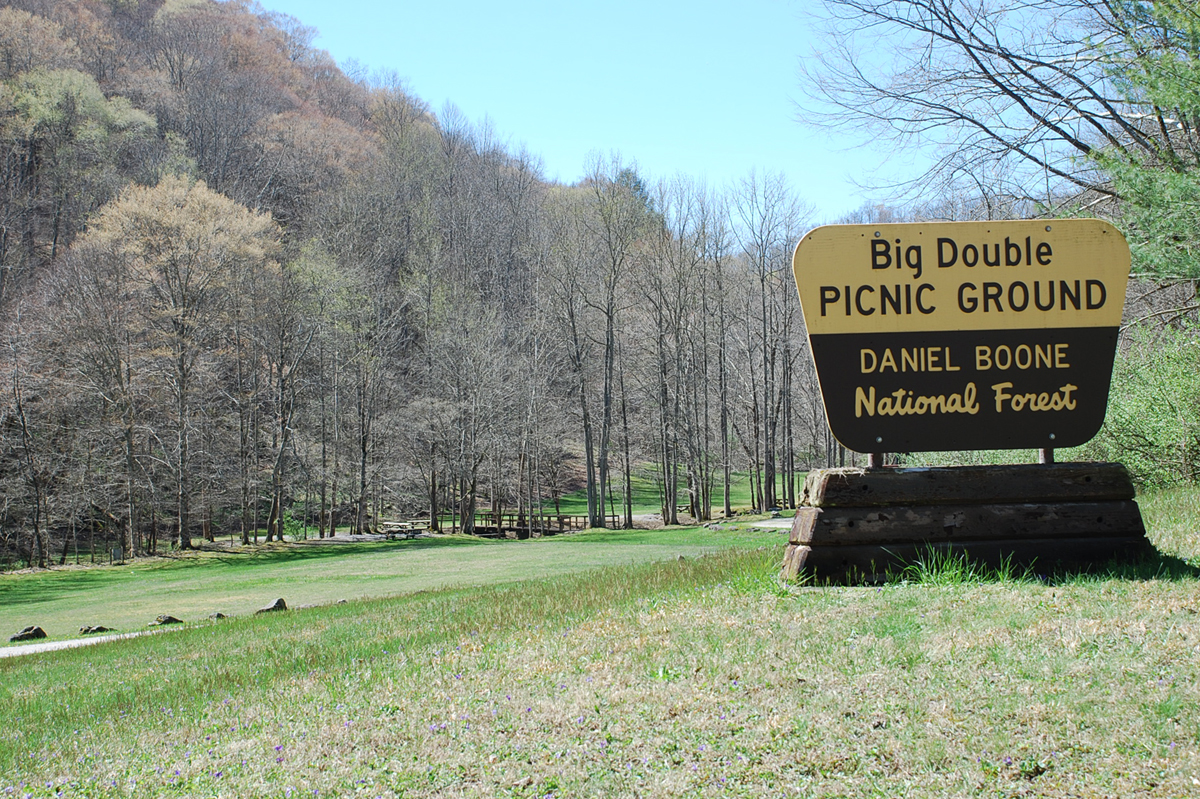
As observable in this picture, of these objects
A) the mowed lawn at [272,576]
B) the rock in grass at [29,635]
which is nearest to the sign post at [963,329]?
the mowed lawn at [272,576]

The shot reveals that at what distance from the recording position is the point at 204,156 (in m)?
54.1

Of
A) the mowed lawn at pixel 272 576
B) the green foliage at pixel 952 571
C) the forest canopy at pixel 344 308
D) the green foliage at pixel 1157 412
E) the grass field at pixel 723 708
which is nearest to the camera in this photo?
the grass field at pixel 723 708

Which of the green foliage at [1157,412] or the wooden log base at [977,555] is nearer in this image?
the wooden log base at [977,555]

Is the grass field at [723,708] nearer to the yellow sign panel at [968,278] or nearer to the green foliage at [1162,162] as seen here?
the yellow sign panel at [968,278]

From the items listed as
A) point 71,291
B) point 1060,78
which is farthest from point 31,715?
point 71,291

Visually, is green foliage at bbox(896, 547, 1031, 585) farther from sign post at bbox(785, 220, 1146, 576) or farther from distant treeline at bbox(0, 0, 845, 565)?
distant treeline at bbox(0, 0, 845, 565)

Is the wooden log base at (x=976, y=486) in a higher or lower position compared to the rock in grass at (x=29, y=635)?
higher

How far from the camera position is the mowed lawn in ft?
55.6

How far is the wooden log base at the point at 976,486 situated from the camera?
21.9ft

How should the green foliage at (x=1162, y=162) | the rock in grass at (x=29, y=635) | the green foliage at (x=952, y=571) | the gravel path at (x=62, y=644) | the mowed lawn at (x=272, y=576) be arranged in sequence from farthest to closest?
the mowed lawn at (x=272, y=576) < the rock in grass at (x=29, y=635) < the gravel path at (x=62, y=644) < the green foliage at (x=1162, y=162) < the green foliage at (x=952, y=571)

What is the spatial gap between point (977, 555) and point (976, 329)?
1.84 m

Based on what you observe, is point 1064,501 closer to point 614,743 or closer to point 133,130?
point 614,743

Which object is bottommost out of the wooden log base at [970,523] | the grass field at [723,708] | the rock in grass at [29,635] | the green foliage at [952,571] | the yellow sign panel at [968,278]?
the rock in grass at [29,635]

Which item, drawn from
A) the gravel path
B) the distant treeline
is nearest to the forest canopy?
the distant treeline
